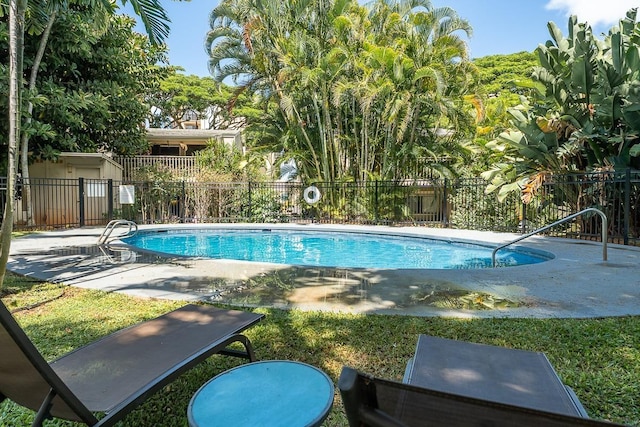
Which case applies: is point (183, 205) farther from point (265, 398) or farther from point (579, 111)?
point (265, 398)

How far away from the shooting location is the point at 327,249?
38.0 feet

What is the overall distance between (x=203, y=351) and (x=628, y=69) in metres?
11.3

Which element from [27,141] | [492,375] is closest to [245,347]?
[492,375]

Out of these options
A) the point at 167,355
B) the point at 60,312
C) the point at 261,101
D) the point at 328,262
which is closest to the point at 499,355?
the point at 167,355

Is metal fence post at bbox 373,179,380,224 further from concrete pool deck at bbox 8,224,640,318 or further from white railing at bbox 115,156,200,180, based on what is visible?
white railing at bbox 115,156,200,180

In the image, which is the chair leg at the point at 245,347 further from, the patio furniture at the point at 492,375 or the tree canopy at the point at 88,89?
the tree canopy at the point at 88,89

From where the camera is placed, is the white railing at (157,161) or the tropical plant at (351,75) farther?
the white railing at (157,161)

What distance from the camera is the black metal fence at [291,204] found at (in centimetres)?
1269

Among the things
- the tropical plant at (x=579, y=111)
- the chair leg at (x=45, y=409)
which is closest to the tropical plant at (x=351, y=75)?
the tropical plant at (x=579, y=111)

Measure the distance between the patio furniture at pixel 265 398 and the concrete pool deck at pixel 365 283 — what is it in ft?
7.57

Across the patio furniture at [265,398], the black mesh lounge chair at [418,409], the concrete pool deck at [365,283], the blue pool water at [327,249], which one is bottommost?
the blue pool water at [327,249]

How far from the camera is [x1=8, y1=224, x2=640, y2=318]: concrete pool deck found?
4230mm

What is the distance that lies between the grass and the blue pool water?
423 cm

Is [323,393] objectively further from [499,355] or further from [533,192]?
[533,192]
